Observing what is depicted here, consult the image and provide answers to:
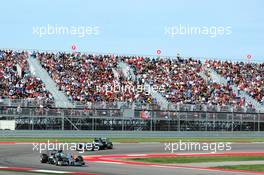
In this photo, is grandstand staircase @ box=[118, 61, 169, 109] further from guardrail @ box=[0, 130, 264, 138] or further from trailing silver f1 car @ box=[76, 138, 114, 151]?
trailing silver f1 car @ box=[76, 138, 114, 151]

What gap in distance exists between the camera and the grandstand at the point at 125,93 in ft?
149

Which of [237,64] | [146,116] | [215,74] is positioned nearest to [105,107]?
[146,116]

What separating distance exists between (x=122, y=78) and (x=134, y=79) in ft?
4.21

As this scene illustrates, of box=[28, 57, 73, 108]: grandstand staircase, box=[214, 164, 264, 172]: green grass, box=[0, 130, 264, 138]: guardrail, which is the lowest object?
box=[214, 164, 264, 172]: green grass

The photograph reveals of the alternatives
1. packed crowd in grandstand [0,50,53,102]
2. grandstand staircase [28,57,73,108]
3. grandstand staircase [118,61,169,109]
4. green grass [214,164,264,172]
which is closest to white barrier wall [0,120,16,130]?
packed crowd in grandstand [0,50,53,102]

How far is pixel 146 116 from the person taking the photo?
48062 mm

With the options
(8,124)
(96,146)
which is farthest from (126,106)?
(96,146)

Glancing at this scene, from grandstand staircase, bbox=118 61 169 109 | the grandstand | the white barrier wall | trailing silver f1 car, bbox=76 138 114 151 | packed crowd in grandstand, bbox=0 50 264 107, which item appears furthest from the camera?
grandstand staircase, bbox=118 61 169 109

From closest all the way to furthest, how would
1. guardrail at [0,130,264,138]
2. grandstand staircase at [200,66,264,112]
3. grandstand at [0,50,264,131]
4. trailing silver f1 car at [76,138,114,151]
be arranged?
trailing silver f1 car at [76,138,114,151] < guardrail at [0,130,264,138] < grandstand at [0,50,264,131] < grandstand staircase at [200,66,264,112]

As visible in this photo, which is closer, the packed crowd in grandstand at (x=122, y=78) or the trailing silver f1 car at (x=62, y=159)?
the trailing silver f1 car at (x=62, y=159)

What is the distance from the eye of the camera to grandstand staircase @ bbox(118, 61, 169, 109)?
5113 centimetres

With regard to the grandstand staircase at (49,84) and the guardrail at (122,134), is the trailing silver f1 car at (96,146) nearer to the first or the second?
the guardrail at (122,134)

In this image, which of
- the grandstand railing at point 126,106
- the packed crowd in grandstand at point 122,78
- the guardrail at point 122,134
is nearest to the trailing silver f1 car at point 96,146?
the grandstand railing at point 126,106

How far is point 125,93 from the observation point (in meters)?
51.9
